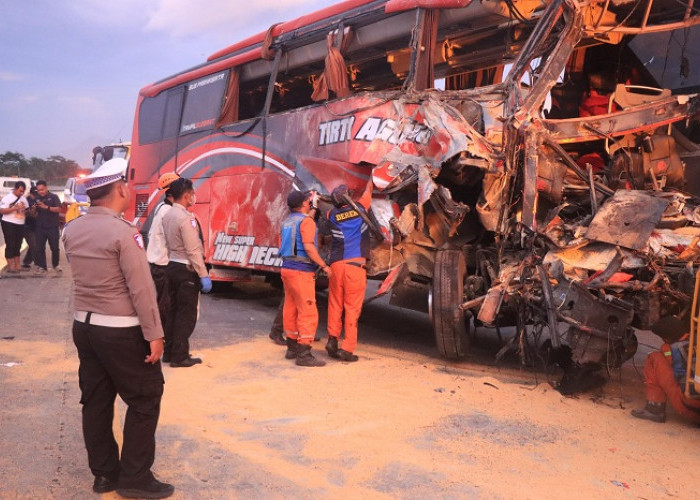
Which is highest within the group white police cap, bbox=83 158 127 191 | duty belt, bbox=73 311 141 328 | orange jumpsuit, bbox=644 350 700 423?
white police cap, bbox=83 158 127 191

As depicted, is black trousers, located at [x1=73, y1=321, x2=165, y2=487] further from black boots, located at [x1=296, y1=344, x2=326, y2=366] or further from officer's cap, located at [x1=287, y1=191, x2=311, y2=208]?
officer's cap, located at [x1=287, y1=191, x2=311, y2=208]

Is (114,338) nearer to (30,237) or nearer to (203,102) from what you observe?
(203,102)

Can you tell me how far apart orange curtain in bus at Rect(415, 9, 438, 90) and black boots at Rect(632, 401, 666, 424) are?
10.9 feet

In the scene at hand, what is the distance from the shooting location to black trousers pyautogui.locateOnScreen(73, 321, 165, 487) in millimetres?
2939

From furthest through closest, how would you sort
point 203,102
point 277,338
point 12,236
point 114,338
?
point 12,236
point 203,102
point 277,338
point 114,338

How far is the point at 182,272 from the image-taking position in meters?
5.52

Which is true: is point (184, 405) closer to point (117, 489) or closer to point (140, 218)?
point (117, 489)

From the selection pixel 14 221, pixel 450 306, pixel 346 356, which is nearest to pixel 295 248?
pixel 346 356

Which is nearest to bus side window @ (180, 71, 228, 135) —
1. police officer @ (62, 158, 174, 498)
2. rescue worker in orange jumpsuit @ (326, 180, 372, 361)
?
rescue worker in orange jumpsuit @ (326, 180, 372, 361)

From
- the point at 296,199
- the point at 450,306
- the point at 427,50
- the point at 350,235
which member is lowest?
the point at 450,306

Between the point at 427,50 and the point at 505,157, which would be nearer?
the point at 505,157

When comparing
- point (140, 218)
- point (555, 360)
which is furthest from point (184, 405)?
point (140, 218)

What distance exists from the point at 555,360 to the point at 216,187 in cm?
520

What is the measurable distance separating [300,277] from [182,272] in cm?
104
